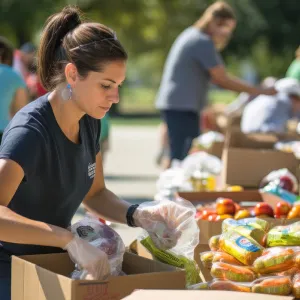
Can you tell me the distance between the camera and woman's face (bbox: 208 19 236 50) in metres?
7.60

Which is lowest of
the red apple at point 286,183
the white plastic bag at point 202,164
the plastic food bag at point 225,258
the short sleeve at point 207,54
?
the plastic food bag at point 225,258

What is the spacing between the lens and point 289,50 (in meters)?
34.4

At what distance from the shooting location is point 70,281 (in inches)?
100

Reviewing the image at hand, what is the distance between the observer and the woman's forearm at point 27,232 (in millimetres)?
2719

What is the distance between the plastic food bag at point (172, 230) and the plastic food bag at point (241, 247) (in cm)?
10

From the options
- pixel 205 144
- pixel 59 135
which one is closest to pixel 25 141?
pixel 59 135

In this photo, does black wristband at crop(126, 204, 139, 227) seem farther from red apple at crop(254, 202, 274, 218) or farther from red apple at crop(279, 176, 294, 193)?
red apple at crop(279, 176, 294, 193)

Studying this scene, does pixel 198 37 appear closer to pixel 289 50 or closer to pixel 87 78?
pixel 87 78

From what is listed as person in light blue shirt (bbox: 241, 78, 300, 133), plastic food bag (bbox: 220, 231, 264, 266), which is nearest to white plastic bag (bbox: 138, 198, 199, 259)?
plastic food bag (bbox: 220, 231, 264, 266)

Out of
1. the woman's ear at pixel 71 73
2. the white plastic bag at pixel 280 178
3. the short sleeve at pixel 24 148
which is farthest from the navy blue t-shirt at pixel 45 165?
the white plastic bag at pixel 280 178

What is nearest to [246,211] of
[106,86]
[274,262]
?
[274,262]

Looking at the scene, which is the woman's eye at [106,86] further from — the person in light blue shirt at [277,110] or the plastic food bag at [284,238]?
the person in light blue shirt at [277,110]

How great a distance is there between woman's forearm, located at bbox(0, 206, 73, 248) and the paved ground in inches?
129

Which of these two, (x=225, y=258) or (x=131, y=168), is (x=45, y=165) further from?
(x=131, y=168)
